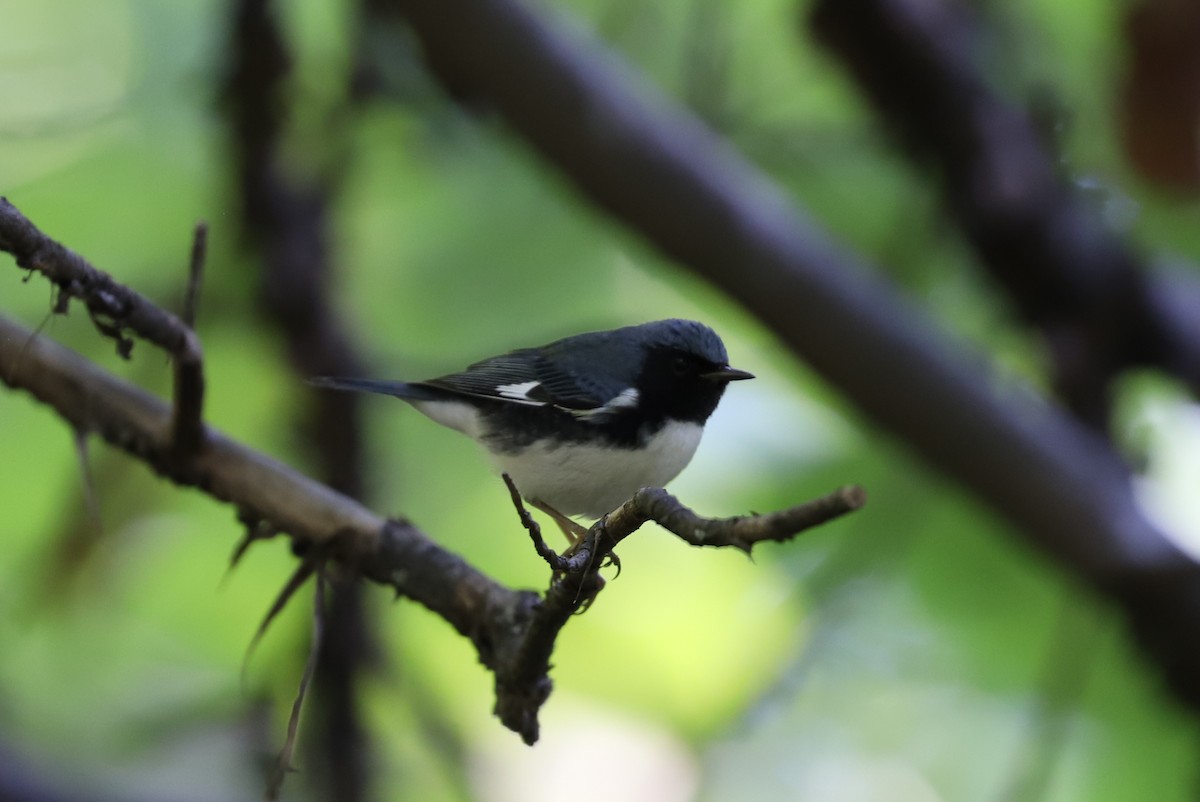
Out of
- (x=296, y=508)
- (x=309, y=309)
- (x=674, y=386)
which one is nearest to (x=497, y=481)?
(x=309, y=309)

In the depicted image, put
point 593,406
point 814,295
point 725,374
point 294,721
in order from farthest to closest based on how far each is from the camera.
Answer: point 814,295 < point 593,406 < point 725,374 < point 294,721

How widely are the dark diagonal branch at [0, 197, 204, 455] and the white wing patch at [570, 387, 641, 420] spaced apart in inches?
33.8

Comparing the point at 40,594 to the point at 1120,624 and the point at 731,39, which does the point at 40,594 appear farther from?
the point at 1120,624

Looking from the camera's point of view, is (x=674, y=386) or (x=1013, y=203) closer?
(x=674, y=386)

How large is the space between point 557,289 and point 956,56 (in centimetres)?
145

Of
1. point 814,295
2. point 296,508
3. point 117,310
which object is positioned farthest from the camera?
point 814,295

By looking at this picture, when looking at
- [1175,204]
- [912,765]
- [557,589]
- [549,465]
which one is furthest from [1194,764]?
[557,589]

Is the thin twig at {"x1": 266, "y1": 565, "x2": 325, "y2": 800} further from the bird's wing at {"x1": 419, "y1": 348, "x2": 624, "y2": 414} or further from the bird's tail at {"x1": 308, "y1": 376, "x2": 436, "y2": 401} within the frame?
the bird's wing at {"x1": 419, "y1": 348, "x2": 624, "y2": 414}

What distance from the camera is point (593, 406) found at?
2.51m

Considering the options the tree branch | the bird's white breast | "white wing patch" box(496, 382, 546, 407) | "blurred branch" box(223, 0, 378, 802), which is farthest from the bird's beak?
"blurred branch" box(223, 0, 378, 802)

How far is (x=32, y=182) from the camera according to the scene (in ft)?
8.96

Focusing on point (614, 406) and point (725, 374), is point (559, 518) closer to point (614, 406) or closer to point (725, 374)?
point (614, 406)

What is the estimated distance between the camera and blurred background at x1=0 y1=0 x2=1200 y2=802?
3078 mm

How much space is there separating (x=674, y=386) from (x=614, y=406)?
13 cm
